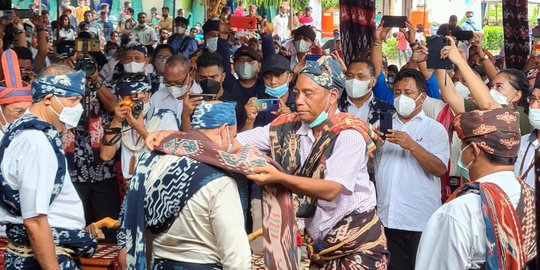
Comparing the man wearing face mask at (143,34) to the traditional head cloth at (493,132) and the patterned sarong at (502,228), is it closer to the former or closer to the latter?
the traditional head cloth at (493,132)

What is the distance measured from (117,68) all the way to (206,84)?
2.49 m

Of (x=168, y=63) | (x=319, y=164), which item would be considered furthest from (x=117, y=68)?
(x=319, y=164)

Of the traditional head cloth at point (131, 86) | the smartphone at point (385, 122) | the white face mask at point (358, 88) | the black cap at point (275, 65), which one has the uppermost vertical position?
the black cap at point (275, 65)

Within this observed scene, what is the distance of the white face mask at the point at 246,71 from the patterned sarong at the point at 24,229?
4037 mm

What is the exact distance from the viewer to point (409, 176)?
6.25 meters

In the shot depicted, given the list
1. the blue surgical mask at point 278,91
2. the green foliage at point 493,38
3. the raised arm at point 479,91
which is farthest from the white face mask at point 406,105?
the green foliage at point 493,38

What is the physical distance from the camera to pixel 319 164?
15.0ft

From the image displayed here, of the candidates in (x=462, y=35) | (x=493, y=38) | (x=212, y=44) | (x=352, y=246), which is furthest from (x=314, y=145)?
(x=493, y=38)

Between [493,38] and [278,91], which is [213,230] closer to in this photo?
[278,91]

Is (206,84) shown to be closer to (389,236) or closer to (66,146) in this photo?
(66,146)

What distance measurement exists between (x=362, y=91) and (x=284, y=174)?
3218 millimetres

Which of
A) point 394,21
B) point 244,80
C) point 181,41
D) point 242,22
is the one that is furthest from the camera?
point 181,41

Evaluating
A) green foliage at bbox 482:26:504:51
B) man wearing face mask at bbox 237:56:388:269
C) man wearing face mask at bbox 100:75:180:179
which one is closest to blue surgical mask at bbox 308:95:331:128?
man wearing face mask at bbox 237:56:388:269

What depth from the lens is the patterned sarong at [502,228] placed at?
3.57 meters
